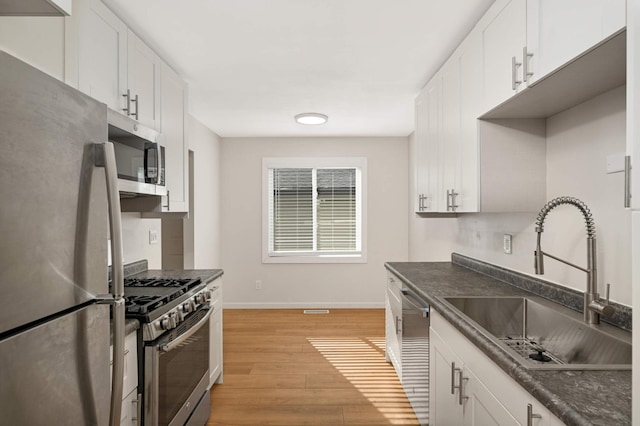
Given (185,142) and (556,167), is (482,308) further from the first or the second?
(185,142)

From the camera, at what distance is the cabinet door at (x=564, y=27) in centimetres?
111

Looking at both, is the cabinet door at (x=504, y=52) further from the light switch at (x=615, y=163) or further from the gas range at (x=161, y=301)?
the gas range at (x=161, y=301)

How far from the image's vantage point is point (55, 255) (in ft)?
2.79

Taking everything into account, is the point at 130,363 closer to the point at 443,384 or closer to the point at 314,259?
the point at 443,384

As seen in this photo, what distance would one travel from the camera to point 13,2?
927 millimetres

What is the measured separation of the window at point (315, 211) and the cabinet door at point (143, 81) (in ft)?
9.60

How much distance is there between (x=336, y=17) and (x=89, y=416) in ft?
6.76

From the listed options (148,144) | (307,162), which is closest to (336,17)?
(148,144)

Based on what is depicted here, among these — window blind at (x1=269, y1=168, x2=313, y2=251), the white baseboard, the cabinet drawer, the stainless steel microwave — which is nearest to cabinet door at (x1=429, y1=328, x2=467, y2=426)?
the cabinet drawer

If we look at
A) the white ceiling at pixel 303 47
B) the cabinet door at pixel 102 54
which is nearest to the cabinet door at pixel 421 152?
the white ceiling at pixel 303 47

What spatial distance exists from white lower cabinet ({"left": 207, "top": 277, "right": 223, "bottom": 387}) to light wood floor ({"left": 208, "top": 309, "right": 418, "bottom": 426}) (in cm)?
15

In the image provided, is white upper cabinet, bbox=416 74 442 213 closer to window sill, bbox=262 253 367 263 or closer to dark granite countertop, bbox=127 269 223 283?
dark granite countertop, bbox=127 269 223 283

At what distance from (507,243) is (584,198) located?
0.76 metres

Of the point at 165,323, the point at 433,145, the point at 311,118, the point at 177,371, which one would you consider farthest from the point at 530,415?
the point at 311,118
